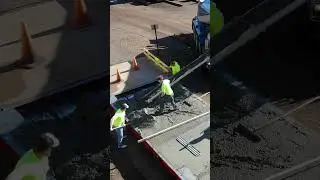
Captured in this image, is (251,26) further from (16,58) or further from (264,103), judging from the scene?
(16,58)

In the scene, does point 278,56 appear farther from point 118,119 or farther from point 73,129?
point 118,119

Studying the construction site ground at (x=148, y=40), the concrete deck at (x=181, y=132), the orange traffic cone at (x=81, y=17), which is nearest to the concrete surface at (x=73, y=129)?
the orange traffic cone at (x=81, y=17)

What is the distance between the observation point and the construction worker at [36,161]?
6.31 feet

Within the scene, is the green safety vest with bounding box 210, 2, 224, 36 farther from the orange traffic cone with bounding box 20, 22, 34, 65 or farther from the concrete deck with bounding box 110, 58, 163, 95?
the concrete deck with bounding box 110, 58, 163, 95

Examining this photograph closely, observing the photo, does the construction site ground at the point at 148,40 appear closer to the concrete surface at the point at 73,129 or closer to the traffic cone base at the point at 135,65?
the traffic cone base at the point at 135,65

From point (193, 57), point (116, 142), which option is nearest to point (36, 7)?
point (116, 142)

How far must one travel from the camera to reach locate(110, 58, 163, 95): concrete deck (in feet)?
24.3

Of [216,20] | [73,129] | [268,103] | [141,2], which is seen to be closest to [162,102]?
[268,103]

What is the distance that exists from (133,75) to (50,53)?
6.07m

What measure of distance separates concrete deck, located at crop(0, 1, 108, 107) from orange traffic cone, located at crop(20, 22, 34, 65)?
0.02 meters

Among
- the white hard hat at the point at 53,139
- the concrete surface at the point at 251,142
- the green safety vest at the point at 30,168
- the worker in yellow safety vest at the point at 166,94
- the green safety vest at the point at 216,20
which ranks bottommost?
the worker in yellow safety vest at the point at 166,94

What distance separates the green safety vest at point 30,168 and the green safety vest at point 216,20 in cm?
132

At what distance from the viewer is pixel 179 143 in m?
4.99

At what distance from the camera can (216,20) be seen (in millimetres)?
2600
